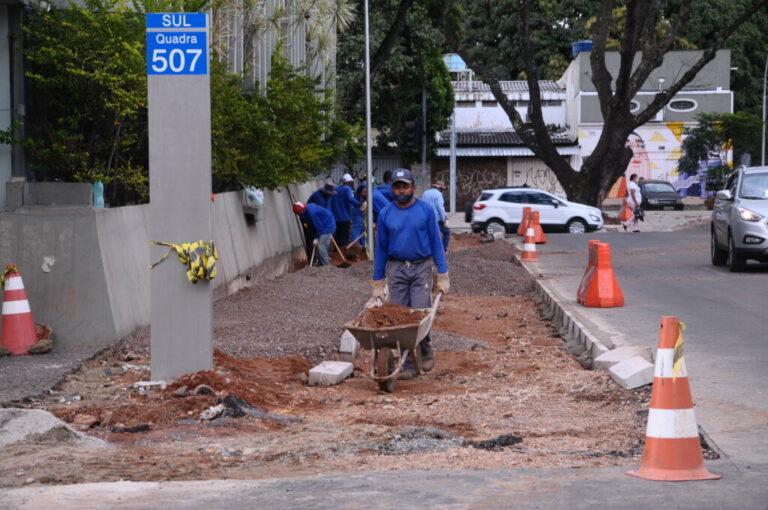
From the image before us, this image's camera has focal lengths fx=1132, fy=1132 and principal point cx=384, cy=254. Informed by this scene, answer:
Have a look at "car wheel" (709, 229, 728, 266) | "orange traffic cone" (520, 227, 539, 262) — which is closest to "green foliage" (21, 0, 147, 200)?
"orange traffic cone" (520, 227, 539, 262)

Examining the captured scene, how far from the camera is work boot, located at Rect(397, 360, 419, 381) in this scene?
34.8 feet

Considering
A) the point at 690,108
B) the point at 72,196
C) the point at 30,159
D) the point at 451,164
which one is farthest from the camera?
the point at 690,108

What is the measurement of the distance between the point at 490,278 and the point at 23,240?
35.1 feet

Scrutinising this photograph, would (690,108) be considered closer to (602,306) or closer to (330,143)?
(330,143)

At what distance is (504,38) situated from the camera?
70062mm

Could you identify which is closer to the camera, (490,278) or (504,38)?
(490,278)

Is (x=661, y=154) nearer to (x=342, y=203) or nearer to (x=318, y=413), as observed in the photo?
(x=342, y=203)

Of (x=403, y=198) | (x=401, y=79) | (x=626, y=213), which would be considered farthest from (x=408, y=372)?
(x=401, y=79)

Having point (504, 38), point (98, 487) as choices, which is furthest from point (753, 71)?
point (98, 487)

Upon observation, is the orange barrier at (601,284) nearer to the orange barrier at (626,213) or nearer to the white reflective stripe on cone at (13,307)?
the white reflective stripe on cone at (13,307)

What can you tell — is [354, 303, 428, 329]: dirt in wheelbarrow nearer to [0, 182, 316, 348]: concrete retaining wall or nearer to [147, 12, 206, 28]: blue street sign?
[0, 182, 316, 348]: concrete retaining wall

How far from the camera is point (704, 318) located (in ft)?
46.0

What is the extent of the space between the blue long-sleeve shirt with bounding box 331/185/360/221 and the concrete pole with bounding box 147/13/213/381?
1530cm

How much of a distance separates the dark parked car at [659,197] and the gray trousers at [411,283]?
44.7 metres
